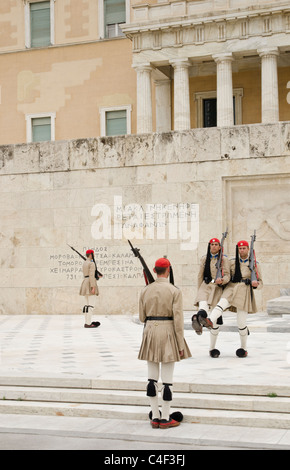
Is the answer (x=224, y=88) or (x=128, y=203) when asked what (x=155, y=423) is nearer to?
(x=128, y=203)

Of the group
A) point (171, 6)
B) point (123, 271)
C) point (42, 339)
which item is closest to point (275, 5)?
point (171, 6)

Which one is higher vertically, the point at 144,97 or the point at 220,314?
the point at 144,97

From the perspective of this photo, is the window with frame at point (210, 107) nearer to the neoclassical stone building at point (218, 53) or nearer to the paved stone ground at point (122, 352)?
the neoclassical stone building at point (218, 53)

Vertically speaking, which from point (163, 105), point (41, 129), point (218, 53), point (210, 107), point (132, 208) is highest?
point (218, 53)

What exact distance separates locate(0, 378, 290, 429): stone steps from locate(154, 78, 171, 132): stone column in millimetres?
30723

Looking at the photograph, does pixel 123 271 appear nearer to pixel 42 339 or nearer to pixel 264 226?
pixel 264 226

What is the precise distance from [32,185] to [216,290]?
1129cm

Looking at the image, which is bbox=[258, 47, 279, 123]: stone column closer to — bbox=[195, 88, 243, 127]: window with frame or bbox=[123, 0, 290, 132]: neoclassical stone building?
bbox=[123, 0, 290, 132]: neoclassical stone building

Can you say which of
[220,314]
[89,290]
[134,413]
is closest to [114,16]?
[89,290]

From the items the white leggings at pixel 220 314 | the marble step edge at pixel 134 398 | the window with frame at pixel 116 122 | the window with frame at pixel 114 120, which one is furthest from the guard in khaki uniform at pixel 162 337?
the window with frame at pixel 116 122

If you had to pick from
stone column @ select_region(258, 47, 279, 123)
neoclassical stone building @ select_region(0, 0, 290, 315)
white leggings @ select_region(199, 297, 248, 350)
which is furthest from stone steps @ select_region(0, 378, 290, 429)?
stone column @ select_region(258, 47, 279, 123)

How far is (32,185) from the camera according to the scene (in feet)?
69.3

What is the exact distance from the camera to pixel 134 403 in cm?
843

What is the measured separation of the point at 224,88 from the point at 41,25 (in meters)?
12.5
